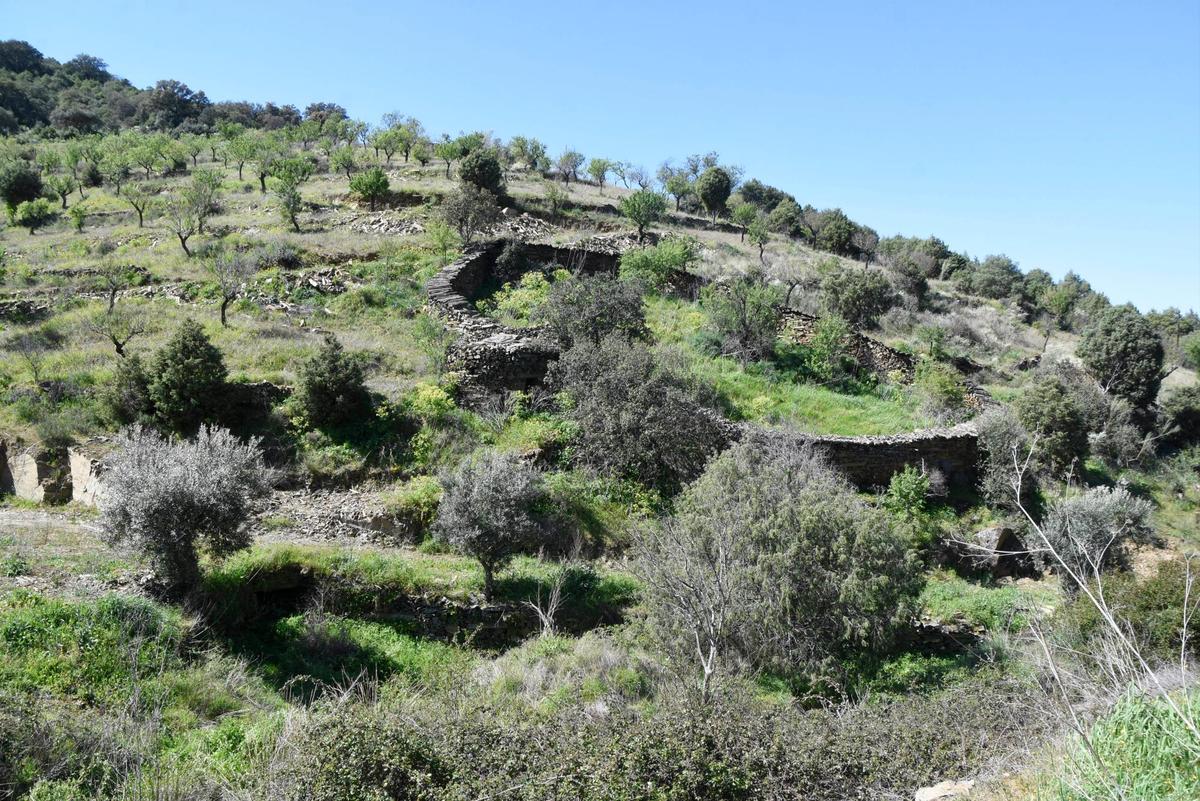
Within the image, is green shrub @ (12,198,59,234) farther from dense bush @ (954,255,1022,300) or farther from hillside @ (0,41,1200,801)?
dense bush @ (954,255,1022,300)

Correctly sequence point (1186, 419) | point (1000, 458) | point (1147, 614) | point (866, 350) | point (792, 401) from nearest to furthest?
point (1147, 614) < point (1000, 458) < point (792, 401) < point (866, 350) < point (1186, 419)

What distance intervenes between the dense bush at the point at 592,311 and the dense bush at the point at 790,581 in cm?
791

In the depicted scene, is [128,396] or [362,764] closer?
[362,764]

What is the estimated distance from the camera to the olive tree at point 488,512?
10.5 meters

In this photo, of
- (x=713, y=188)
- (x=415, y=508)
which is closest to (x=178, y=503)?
(x=415, y=508)

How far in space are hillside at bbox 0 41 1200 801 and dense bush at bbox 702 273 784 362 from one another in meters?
0.11

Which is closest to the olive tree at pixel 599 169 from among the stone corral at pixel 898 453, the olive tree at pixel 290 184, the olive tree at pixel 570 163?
the olive tree at pixel 570 163

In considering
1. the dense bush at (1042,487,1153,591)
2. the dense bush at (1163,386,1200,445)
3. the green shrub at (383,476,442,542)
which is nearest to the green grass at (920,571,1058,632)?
the dense bush at (1042,487,1153,591)

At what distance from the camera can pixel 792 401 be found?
17.5 metres


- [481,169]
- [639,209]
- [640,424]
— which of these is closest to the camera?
[640,424]

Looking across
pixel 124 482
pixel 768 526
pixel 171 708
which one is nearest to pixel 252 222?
pixel 124 482

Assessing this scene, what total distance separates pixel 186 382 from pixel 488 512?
7433 mm

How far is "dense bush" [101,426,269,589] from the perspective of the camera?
888cm

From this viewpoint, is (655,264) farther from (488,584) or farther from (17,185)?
(17,185)
